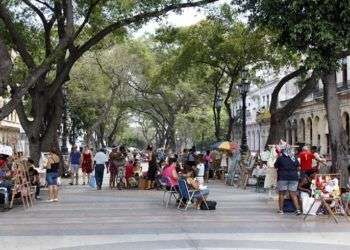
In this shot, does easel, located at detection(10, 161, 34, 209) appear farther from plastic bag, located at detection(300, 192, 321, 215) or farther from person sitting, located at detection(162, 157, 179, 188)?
plastic bag, located at detection(300, 192, 321, 215)

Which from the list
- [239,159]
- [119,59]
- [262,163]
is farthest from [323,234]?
[119,59]

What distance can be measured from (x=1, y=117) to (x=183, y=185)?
5.15 meters

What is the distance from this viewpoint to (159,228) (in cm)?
1319

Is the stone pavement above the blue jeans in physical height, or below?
below

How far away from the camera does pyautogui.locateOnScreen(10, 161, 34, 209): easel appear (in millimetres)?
16875

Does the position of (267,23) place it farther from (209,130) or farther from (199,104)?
(209,130)

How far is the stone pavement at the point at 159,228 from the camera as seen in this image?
1126 cm

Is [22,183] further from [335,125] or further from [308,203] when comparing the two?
[335,125]

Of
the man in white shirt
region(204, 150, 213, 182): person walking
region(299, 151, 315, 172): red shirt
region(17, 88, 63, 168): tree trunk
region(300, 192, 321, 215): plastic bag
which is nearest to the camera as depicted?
region(300, 192, 321, 215): plastic bag

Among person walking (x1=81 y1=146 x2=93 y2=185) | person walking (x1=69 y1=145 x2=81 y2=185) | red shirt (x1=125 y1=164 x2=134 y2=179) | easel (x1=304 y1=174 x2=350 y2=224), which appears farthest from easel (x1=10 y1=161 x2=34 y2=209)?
person walking (x1=69 y1=145 x2=81 y2=185)

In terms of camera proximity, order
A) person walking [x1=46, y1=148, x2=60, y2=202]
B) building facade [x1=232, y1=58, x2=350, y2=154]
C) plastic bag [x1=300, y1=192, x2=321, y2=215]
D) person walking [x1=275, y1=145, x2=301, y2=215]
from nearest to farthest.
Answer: plastic bag [x1=300, y1=192, x2=321, y2=215] < person walking [x1=275, y1=145, x2=301, y2=215] < person walking [x1=46, y1=148, x2=60, y2=202] < building facade [x1=232, y1=58, x2=350, y2=154]

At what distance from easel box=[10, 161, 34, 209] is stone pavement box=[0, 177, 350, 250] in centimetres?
37

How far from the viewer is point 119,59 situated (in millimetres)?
45375

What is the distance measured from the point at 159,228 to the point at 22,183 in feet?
17.9
